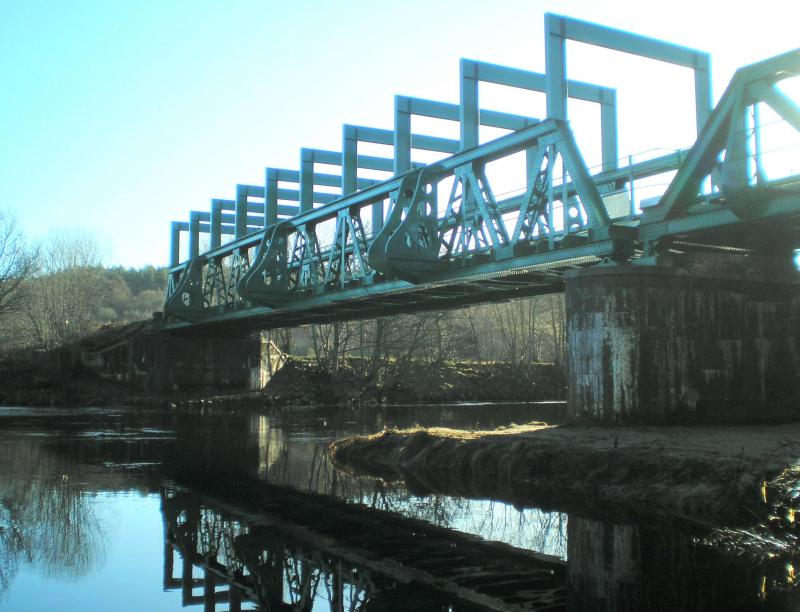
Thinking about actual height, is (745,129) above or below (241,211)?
below

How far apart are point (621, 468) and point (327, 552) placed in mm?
6336

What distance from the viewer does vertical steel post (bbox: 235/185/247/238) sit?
177 ft

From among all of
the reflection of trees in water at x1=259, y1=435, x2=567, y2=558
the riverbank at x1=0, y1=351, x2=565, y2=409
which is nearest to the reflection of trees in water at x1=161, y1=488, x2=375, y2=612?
the reflection of trees in water at x1=259, y1=435, x2=567, y2=558

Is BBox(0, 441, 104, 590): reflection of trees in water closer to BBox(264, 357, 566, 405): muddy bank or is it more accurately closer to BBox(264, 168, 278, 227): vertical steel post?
BBox(264, 168, 278, 227): vertical steel post

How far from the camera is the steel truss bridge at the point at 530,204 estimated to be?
1769cm

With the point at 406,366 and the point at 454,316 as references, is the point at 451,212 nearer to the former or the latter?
the point at 406,366

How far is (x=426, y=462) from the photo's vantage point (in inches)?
758

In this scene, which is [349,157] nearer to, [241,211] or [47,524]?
[241,211]

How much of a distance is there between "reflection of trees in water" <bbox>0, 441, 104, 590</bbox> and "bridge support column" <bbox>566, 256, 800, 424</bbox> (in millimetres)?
11300

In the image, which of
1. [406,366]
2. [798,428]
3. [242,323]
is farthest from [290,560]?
[406,366]

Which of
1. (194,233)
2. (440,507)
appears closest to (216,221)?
(194,233)

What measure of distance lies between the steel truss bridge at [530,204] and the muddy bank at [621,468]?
486cm

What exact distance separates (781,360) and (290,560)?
15437 mm

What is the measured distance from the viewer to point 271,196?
1975 inches
